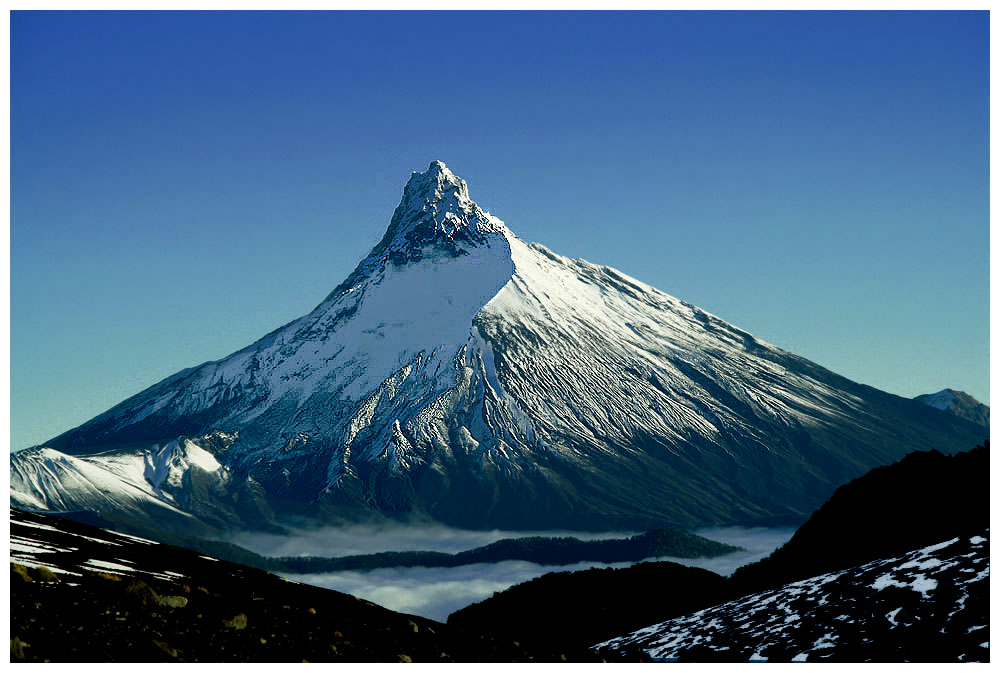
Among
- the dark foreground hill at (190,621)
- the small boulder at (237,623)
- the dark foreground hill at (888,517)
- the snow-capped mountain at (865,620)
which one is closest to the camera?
the dark foreground hill at (190,621)

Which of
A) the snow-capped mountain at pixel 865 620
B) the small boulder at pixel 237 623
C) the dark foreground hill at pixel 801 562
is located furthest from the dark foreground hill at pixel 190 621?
the dark foreground hill at pixel 801 562

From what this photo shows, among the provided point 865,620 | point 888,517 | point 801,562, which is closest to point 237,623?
point 865,620

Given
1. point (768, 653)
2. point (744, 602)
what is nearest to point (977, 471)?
point (744, 602)

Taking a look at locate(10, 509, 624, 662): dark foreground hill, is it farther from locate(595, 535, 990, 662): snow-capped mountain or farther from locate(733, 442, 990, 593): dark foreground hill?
locate(733, 442, 990, 593): dark foreground hill

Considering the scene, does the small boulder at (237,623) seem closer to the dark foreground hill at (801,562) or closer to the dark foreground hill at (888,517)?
the dark foreground hill at (801,562)

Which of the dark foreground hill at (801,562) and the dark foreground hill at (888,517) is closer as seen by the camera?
the dark foreground hill at (888,517)

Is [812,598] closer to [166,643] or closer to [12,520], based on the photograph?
[166,643]
